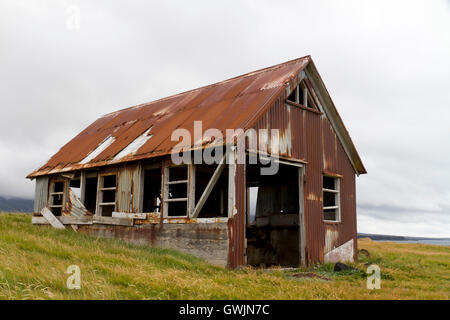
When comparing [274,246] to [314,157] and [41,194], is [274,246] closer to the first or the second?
[314,157]

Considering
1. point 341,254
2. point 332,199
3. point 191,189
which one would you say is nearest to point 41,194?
point 191,189

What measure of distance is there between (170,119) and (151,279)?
9.51 meters

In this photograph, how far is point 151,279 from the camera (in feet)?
29.1

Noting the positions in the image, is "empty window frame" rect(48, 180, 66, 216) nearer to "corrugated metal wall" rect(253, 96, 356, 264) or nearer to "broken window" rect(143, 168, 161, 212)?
"broken window" rect(143, 168, 161, 212)

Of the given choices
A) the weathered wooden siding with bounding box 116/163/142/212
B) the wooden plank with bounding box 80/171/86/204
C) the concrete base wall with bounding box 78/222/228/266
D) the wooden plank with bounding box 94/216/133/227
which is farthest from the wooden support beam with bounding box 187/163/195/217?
the wooden plank with bounding box 80/171/86/204

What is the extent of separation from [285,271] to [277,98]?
525 centimetres

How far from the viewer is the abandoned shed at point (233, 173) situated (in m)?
13.2

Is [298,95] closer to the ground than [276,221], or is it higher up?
higher up

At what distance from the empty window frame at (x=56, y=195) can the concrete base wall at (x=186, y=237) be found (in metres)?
3.96
